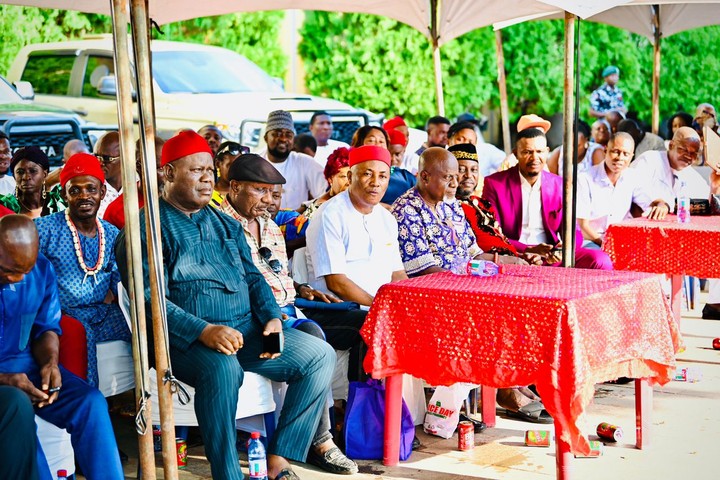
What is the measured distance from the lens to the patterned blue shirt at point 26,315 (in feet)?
15.0

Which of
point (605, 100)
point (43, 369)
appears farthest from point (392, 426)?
point (605, 100)

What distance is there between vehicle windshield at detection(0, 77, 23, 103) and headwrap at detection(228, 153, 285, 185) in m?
6.30

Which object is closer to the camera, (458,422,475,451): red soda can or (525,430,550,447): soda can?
(458,422,475,451): red soda can

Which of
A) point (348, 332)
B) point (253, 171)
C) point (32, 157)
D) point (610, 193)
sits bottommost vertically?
point (348, 332)

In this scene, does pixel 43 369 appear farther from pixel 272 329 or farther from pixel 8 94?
pixel 8 94

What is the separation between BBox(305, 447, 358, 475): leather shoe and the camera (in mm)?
5504

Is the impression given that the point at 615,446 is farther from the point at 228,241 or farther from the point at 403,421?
the point at 228,241

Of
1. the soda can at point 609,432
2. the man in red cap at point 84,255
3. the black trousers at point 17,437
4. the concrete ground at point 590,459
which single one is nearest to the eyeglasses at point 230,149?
the man in red cap at point 84,255

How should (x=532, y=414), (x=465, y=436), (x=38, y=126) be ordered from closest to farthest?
(x=465, y=436), (x=532, y=414), (x=38, y=126)

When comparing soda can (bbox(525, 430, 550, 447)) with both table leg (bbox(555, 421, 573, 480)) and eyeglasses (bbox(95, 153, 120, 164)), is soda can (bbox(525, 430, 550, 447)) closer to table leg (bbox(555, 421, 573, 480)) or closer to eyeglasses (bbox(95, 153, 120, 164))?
table leg (bbox(555, 421, 573, 480))

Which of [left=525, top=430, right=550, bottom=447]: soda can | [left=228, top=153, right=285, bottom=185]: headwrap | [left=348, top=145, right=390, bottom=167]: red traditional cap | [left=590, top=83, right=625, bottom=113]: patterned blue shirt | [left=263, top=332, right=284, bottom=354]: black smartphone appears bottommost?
[left=525, top=430, right=550, bottom=447]: soda can

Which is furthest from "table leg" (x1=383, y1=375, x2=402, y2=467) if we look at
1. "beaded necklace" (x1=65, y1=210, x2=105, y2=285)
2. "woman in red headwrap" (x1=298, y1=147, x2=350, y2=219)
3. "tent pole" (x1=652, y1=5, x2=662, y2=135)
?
"tent pole" (x1=652, y1=5, x2=662, y2=135)

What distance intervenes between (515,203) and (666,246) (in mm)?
1271

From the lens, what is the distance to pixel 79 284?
18.0 feet
